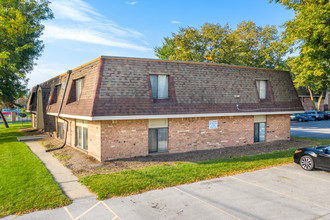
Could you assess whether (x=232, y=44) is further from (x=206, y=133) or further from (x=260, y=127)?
(x=206, y=133)

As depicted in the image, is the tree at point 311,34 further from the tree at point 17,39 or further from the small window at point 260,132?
the tree at point 17,39

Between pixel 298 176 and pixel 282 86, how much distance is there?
33.2 ft

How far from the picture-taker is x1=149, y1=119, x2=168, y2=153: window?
12891 mm

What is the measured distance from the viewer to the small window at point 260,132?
16.6 m

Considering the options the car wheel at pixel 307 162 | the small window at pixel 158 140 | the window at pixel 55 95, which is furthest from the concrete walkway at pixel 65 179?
the car wheel at pixel 307 162

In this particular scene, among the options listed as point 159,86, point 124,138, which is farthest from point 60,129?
point 159,86

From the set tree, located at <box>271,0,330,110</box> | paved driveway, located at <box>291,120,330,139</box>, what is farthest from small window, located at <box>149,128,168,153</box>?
paved driveway, located at <box>291,120,330,139</box>

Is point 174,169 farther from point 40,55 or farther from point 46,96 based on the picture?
point 40,55

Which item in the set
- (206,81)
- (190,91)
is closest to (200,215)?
(190,91)

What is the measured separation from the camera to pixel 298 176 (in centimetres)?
985

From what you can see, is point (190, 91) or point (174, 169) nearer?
point (174, 169)

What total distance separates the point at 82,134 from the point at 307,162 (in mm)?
12068

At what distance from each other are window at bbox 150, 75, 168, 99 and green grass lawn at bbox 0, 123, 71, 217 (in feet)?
22.2

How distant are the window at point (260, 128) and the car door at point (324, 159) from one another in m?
6.30
